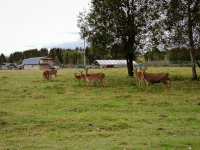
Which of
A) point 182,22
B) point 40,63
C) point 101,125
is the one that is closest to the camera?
point 101,125

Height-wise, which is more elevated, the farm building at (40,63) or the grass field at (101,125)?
the farm building at (40,63)

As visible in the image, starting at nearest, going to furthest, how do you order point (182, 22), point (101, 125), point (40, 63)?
point (101, 125)
point (182, 22)
point (40, 63)

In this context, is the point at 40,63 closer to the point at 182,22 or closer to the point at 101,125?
the point at 182,22

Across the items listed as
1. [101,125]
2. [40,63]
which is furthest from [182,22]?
[40,63]

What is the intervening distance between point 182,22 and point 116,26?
5184 mm

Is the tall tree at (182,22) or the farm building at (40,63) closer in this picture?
the tall tree at (182,22)

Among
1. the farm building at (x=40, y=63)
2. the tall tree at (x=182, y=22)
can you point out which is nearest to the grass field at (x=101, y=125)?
the tall tree at (x=182, y=22)

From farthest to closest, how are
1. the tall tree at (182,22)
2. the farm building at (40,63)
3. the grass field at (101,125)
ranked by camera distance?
the farm building at (40,63) → the tall tree at (182,22) → the grass field at (101,125)

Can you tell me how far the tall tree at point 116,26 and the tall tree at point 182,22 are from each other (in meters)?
2.10

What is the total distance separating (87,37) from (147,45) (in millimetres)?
5371

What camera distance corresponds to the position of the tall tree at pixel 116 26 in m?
19.3

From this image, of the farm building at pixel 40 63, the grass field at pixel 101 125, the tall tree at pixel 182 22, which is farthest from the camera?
the farm building at pixel 40 63

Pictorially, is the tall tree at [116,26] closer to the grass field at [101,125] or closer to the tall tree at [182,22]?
the tall tree at [182,22]

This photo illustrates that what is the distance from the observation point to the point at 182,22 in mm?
18969
